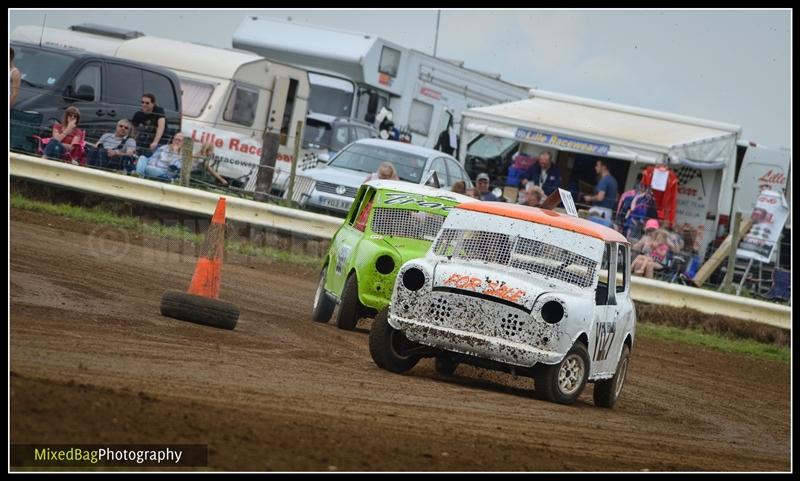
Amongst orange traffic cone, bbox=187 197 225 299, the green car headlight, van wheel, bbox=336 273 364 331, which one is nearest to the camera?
orange traffic cone, bbox=187 197 225 299

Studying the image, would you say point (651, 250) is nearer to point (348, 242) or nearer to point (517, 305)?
point (348, 242)

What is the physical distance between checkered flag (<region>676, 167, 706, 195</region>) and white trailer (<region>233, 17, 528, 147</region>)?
25.0 ft

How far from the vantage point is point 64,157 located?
1881cm

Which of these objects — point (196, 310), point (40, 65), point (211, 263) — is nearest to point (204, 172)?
point (40, 65)

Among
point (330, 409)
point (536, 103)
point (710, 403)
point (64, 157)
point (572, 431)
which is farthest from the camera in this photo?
point (536, 103)

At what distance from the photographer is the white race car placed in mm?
9828

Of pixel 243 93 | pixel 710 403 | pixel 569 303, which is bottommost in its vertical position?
pixel 710 403

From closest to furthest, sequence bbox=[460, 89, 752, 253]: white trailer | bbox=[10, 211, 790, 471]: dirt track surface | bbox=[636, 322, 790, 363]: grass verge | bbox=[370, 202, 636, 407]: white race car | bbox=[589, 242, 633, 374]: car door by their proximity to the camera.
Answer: bbox=[10, 211, 790, 471]: dirt track surface → bbox=[370, 202, 636, 407]: white race car → bbox=[589, 242, 633, 374]: car door → bbox=[636, 322, 790, 363]: grass verge → bbox=[460, 89, 752, 253]: white trailer

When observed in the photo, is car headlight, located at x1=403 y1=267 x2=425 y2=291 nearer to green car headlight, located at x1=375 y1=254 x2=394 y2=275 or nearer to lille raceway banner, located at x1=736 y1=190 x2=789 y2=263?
green car headlight, located at x1=375 y1=254 x2=394 y2=275

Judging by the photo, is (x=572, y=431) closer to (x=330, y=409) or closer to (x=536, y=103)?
(x=330, y=409)

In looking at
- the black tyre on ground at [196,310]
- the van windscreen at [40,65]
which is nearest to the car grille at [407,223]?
the black tyre on ground at [196,310]

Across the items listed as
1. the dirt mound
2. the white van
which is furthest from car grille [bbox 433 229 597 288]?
the white van

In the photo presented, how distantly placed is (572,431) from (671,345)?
9.07m

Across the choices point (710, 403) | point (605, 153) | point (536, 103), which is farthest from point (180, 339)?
point (536, 103)
